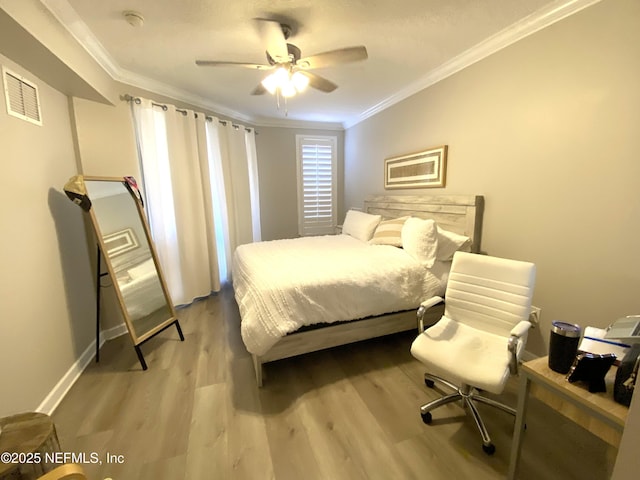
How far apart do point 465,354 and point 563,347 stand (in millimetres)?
600

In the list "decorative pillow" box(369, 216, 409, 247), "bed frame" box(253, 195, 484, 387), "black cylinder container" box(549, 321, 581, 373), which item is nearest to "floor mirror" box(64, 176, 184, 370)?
"bed frame" box(253, 195, 484, 387)

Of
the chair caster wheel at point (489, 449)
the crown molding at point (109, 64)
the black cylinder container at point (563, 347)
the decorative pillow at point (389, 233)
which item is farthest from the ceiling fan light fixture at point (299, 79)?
the chair caster wheel at point (489, 449)

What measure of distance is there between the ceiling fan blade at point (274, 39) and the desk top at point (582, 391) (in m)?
2.24

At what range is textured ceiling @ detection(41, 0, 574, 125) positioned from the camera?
1.80 m

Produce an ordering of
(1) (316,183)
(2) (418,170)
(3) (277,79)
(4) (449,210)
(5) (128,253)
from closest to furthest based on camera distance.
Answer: (3) (277,79) → (5) (128,253) → (4) (449,210) → (2) (418,170) → (1) (316,183)

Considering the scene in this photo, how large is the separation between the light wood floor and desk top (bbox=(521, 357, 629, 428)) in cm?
72

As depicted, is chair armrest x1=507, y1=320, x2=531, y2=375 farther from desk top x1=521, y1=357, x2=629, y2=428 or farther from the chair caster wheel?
the chair caster wheel

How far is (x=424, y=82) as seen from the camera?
3.04 meters

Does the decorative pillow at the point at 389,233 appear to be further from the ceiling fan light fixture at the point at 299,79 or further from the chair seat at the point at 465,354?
the ceiling fan light fixture at the point at 299,79

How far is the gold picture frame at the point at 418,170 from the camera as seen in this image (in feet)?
9.65

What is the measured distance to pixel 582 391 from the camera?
0.99 m

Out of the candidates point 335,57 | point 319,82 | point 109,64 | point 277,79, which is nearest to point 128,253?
point 109,64

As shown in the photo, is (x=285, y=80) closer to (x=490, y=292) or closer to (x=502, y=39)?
(x=502, y=39)

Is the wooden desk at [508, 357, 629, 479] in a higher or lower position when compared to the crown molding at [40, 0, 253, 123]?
lower
